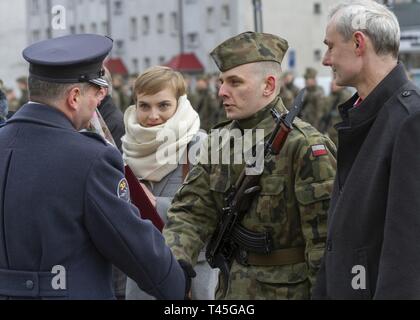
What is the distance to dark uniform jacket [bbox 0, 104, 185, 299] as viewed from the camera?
3.70m

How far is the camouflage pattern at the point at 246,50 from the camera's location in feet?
15.9

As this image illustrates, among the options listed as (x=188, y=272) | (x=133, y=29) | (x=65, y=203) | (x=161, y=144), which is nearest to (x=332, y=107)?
(x=161, y=144)

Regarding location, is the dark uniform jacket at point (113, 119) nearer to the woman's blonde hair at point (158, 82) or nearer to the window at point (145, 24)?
the woman's blonde hair at point (158, 82)

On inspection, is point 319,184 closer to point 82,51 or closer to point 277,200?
point 277,200

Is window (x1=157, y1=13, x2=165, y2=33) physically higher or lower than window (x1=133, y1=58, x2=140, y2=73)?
higher

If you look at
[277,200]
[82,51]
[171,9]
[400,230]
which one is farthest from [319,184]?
[171,9]

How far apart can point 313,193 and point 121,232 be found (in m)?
1.04

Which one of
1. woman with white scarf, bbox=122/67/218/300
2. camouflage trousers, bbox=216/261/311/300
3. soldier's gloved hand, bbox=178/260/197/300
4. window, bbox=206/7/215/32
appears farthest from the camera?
window, bbox=206/7/215/32

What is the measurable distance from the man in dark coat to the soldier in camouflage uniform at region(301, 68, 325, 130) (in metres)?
16.1

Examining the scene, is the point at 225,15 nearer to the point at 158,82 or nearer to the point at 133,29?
the point at 133,29

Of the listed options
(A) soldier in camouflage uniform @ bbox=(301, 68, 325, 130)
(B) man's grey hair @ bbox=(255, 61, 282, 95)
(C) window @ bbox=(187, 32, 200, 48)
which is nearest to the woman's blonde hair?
(B) man's grey hair @ bbox=(255, 61, 282, 95)

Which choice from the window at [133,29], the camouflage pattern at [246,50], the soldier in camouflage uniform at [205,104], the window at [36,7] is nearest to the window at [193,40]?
the window at [133,29]

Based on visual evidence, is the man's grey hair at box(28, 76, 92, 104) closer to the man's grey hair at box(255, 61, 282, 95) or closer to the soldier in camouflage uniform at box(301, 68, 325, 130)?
the man's grey hair at box(255, 61, 282, 95)

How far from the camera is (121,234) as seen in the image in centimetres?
377
